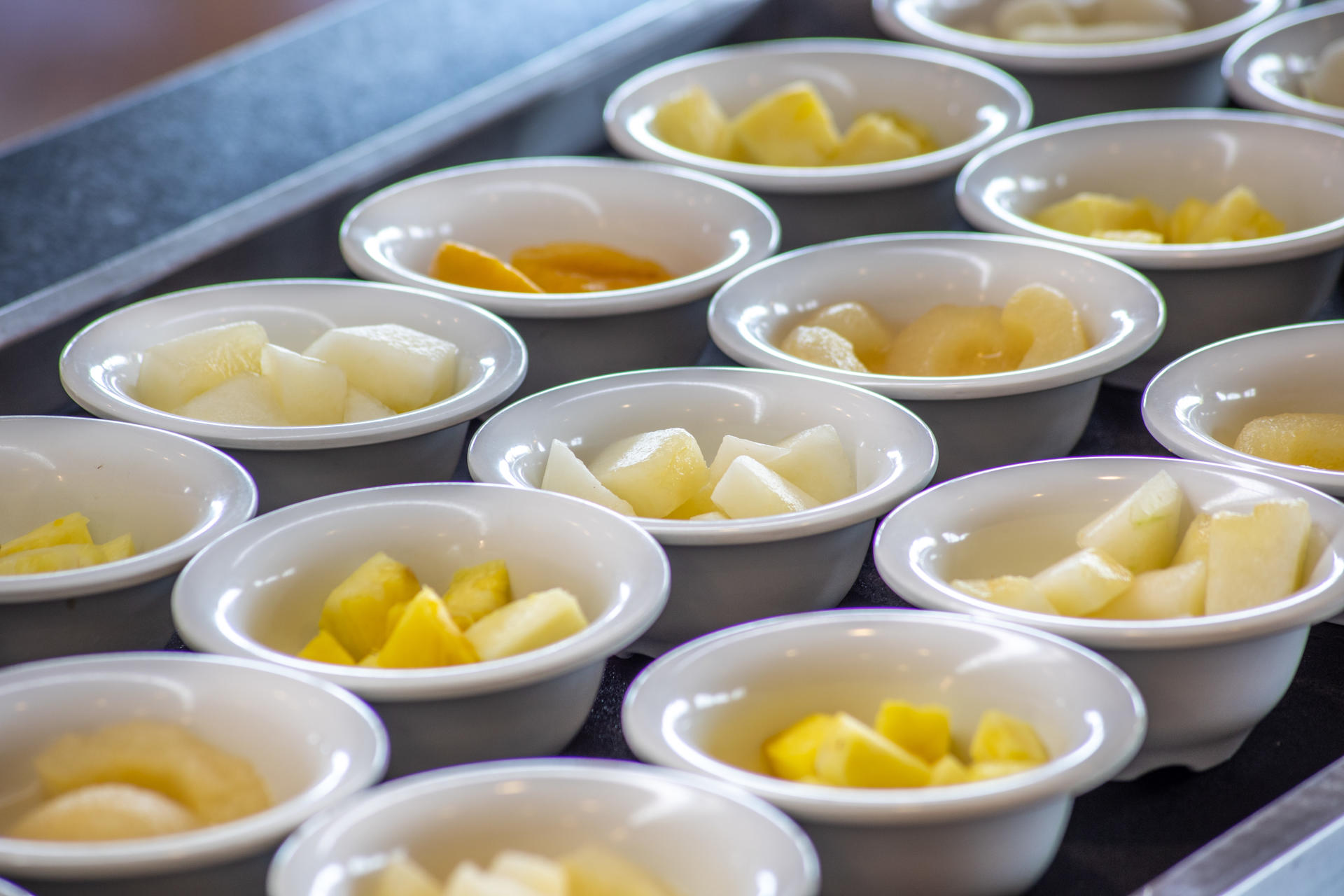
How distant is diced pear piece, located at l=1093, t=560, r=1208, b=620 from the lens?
3.35 feet

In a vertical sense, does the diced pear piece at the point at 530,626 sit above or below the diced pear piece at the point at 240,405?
below

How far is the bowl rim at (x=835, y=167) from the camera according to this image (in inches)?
67.1

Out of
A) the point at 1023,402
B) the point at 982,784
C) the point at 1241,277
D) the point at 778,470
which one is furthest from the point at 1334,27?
the point at 982,784

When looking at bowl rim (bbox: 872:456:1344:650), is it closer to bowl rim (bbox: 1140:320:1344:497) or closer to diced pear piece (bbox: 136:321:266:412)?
bowl rim (bbox: 1140:320:1344:497)

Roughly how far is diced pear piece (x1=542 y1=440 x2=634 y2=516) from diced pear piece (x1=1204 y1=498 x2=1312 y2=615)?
0.41 meters

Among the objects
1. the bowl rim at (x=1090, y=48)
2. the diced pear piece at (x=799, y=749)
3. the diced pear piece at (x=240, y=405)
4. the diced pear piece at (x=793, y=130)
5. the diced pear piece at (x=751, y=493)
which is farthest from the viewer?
the bowl rim at (x=1090, y=48)

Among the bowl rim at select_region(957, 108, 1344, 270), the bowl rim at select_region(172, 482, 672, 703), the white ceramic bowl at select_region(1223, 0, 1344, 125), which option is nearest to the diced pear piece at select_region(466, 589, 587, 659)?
the bowl rim at select_region(172, 482, 672, 703)

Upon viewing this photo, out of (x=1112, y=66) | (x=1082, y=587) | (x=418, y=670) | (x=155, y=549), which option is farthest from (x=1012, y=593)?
(x=1112, y=66)

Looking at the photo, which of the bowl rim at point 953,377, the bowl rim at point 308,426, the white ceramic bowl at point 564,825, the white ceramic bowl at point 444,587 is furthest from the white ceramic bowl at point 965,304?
the white ceramic bowl at point 564,825

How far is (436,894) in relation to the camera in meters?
0.77

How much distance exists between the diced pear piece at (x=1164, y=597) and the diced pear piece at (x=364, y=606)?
0.47 m

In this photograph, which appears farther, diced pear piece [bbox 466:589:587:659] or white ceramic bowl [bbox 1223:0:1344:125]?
white ceramic bowl [bbox 1223:0:1344:125]

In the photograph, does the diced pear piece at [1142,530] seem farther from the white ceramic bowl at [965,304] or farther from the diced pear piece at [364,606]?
the diced pear piece at [364,606]

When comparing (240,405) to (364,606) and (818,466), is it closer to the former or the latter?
(364,606)
